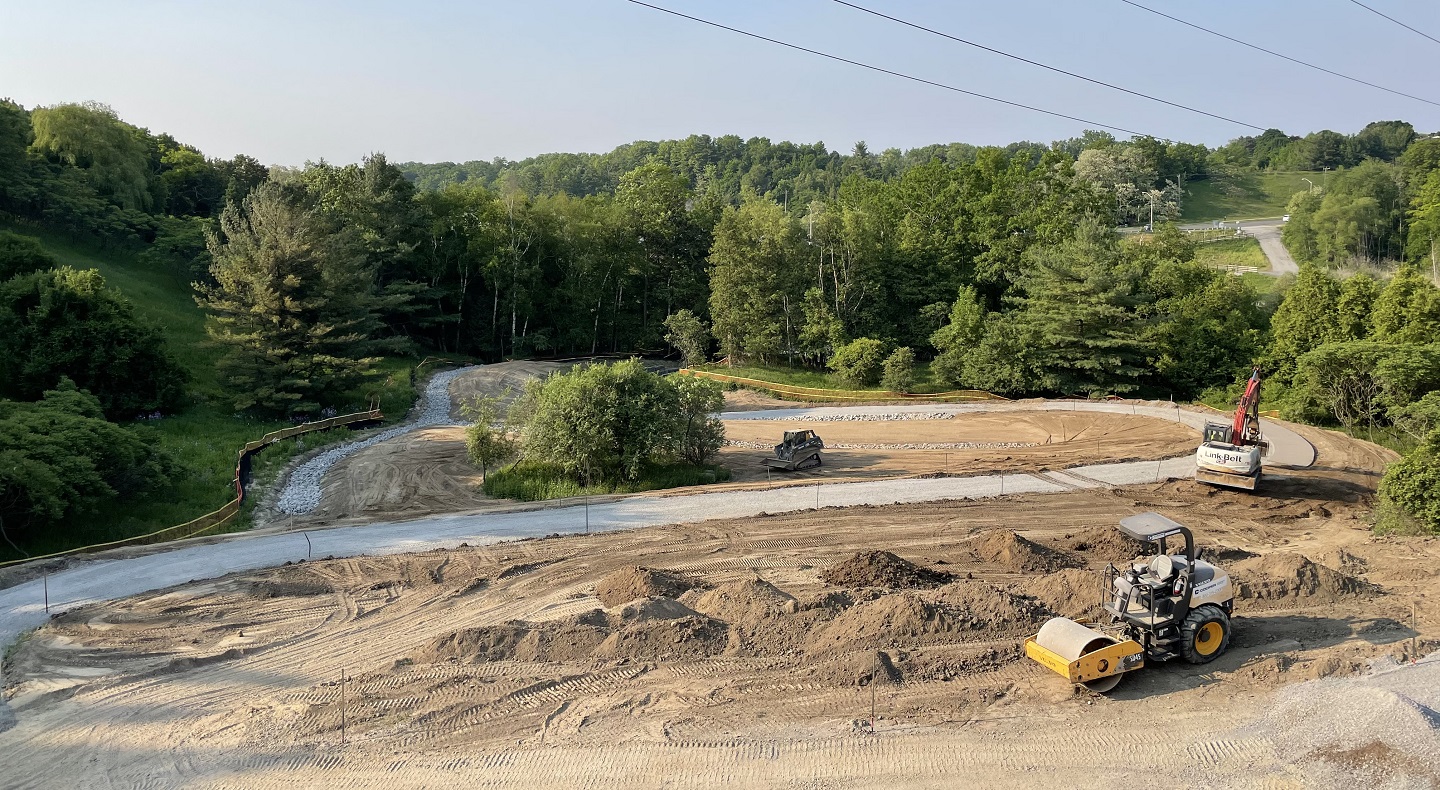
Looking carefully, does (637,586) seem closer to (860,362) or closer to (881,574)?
(881,574)

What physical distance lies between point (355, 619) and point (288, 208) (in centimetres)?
2809

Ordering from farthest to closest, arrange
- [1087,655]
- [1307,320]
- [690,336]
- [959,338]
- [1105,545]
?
[690,336]
[959,338]
[1307,320]
[1105,545]
[1087,655]

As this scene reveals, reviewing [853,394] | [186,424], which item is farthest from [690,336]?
[186,424]

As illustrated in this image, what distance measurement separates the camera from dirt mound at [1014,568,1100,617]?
13.7 metres

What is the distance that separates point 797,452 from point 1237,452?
487 inches

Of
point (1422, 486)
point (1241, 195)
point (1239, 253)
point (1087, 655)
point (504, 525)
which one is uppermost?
point (1241, 195)

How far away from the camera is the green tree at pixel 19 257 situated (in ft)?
111

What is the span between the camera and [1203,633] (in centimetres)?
1190

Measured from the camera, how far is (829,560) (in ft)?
56.3

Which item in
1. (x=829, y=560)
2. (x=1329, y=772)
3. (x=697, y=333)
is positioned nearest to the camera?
(x=1329, y=772)

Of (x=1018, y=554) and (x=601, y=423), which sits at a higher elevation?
(x=601, y=423)

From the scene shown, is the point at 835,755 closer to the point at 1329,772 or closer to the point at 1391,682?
the point at 1329,772

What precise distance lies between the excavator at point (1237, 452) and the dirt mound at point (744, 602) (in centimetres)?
1370

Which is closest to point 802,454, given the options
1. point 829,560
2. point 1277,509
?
point 829,560
